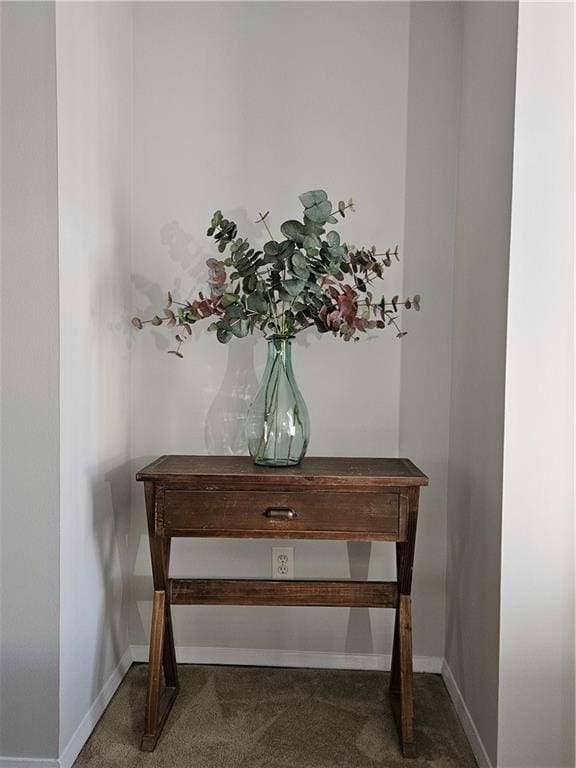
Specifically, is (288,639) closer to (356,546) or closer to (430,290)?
(356,546)

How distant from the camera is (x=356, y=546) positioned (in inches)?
88.4

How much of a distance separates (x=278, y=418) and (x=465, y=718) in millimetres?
927

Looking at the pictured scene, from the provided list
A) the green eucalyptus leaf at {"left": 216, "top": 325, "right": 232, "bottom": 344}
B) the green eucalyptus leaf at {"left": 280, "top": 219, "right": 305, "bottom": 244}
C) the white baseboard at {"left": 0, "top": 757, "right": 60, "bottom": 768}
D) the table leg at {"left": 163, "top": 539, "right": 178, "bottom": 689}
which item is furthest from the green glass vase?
the white baseboard at {"left": 0, "top": 757, "right": 60, "bottom": 768}

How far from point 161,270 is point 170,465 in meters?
0.66

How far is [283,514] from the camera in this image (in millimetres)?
1770

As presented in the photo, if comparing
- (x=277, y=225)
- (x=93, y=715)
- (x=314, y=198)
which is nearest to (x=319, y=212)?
(x=314, y=198)

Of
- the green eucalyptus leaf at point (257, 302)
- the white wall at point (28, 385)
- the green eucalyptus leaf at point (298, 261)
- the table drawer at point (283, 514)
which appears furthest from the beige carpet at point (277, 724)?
the green eucalyptus leaf at point (298, 261)

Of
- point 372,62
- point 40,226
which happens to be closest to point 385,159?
point 372,62

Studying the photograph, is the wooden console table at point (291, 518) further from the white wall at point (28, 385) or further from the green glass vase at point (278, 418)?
the white wall at point (28, 385)

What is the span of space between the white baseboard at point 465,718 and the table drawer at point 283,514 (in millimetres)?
525

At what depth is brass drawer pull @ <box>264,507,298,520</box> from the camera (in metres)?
1.77

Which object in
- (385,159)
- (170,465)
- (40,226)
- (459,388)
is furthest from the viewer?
(385,159)

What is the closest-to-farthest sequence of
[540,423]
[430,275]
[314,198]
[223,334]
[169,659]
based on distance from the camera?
[540,423] → [314,198] → [223,334] → [169,659] → [430,275]

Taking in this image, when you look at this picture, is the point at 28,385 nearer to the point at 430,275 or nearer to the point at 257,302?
the point at 257,302
